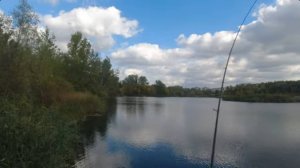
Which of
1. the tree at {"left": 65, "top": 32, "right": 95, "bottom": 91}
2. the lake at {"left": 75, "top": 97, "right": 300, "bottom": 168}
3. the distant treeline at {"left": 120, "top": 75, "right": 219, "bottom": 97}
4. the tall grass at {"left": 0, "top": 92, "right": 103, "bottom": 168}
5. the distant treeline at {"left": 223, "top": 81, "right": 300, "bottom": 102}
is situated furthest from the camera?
the distant treeline at {"left": 120, "top": 75, "right": 219, "bottom": 97}

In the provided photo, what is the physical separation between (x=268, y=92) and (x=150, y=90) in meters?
62.3

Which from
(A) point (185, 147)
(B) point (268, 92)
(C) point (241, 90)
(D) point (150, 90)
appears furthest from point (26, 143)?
A: (D) point (150, 90)

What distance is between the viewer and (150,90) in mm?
157875

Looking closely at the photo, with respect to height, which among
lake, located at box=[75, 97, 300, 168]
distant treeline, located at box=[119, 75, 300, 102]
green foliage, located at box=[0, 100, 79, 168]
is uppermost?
distant treeline, located at box=[119, 75, 300, 102]

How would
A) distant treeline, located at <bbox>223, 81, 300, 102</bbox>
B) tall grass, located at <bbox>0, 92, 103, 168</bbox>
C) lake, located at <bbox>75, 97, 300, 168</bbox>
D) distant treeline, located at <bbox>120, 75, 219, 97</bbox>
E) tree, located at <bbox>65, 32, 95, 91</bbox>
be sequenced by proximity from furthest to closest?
distant treeline, located at <bbox>120, 75, 219, 97</bbox>
distant treeline, located at <bbox>223, 81, 300, 102</bbox>
tree, located at <bbox>65, 32, 95, 91</bbox>
lake, located at <bbox>75, 97, 300, 168</bbox>
tall grass, located at <bbox>0, 92, 103, 168</bbox>

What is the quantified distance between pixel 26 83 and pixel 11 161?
538 inches

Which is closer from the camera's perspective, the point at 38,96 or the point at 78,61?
the point at 38,96

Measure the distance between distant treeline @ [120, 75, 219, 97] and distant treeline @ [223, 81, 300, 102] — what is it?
23.5 m

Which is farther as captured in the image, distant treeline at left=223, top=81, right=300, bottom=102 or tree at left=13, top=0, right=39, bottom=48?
distant treeline at left=223, top=81, right=300, bottom=102

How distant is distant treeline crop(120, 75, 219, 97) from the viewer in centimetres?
14950

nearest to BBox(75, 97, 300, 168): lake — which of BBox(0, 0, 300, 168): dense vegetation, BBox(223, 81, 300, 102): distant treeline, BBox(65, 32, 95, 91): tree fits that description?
BBox(0, 0, 300, 168): dense vegetation

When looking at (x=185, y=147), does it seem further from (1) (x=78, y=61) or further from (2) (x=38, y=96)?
(1) (x=78, y=61)

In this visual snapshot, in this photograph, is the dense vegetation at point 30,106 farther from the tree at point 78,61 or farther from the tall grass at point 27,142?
the tree at point 78,61

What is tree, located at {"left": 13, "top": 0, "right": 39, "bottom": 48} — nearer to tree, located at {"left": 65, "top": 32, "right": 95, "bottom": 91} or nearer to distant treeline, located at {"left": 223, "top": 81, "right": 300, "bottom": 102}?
tree, located at {"left": 65, "top": 32, "right": 95, "bottom": 91}
